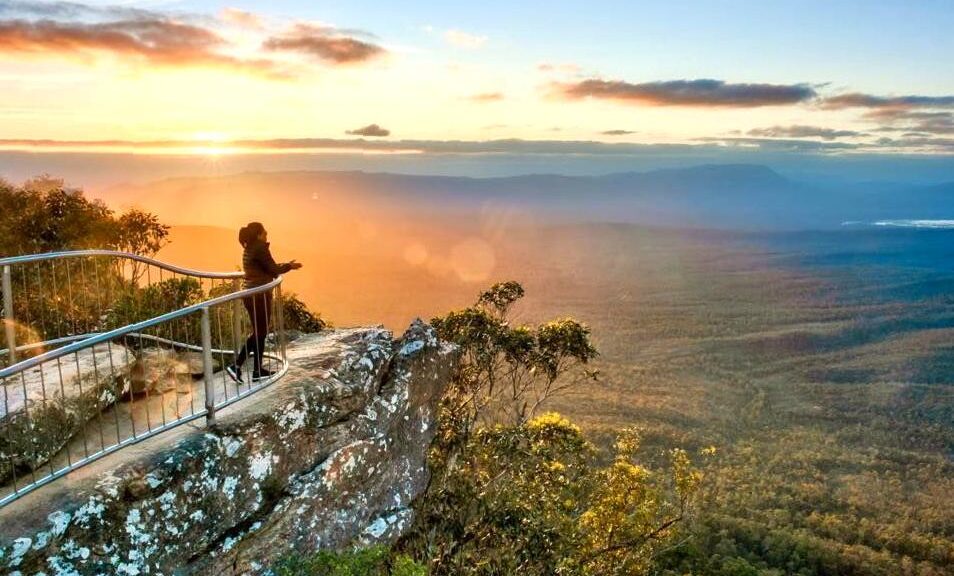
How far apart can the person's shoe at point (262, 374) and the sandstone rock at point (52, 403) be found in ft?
5.25

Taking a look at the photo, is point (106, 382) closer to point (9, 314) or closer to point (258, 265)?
point (9, 314)

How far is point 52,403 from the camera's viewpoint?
26.7 ft

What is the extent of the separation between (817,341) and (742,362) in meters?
32.8

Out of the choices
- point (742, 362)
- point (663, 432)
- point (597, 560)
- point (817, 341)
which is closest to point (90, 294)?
point (597, 560)

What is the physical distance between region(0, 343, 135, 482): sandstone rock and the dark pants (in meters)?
1.55

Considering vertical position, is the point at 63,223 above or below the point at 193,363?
above

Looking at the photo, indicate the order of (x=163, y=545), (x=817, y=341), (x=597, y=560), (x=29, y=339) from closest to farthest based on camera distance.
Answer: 1. (x=163, y=545)
2. (x=29, y=339)
3. (x=597, y=560)
4. (x=817, y=341)

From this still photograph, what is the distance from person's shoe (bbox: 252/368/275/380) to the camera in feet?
33.0

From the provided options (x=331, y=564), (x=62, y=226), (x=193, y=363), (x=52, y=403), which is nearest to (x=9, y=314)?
(x=52, y=403)

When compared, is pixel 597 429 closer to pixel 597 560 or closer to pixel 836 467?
pixel 836 467

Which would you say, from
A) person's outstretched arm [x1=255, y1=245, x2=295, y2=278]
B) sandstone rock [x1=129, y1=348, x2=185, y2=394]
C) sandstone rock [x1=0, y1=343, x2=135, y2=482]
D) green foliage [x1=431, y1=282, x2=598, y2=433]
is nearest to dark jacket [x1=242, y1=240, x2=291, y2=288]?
person's outstretched arm [x1=255, y1=245, x2=295, y2=278]

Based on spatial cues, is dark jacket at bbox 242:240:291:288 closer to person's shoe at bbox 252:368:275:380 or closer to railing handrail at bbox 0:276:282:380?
railing handrail at bbox 0:276:282:380

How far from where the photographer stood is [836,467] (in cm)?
9619

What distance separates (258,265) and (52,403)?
11.2ft
